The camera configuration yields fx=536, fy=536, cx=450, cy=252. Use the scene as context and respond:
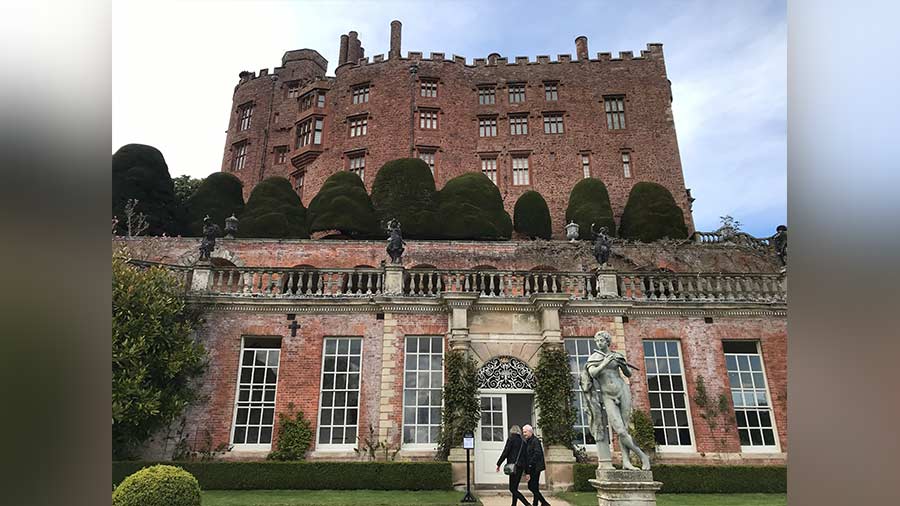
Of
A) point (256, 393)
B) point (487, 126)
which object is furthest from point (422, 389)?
point (487, 126)

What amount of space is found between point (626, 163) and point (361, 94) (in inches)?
630

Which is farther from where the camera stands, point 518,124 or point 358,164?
point 518,124

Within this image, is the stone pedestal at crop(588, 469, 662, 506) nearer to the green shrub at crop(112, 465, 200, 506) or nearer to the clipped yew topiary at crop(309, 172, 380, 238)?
the green shrub at crop(112, 465, 200, 506)

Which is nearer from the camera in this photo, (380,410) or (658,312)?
(380,410)

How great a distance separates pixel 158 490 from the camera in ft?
21.8

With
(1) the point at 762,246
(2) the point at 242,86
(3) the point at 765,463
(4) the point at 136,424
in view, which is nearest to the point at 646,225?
(1) the point at 762,246

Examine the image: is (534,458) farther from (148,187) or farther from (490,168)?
(490,168)

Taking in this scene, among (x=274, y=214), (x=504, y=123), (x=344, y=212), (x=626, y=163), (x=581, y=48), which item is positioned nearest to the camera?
(x=344, y=212)

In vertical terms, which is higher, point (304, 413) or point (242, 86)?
point (242, 86)

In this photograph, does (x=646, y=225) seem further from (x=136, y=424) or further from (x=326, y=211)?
(x=136, y=424)
